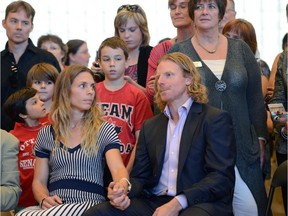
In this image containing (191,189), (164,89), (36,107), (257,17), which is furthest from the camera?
(257,17)

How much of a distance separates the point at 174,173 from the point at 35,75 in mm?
1458

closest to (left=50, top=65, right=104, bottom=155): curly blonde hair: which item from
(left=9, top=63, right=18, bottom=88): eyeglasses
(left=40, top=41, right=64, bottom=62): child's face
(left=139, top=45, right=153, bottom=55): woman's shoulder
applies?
(left=139, top=45, right=153, bottom=55): woman's shoulder

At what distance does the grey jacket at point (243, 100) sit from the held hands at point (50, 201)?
988mm

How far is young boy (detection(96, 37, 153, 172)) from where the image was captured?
12.5 feet

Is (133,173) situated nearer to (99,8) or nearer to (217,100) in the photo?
(217,100)

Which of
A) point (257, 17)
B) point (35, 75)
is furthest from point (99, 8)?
point (35, 75)

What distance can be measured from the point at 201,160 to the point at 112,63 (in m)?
0.97

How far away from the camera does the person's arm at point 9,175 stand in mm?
3357

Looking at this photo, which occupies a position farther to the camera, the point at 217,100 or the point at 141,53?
the point at 141,53

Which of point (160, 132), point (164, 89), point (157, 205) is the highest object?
point (164, 89)

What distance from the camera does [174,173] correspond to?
326 cm

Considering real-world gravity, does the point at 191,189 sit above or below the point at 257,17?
below

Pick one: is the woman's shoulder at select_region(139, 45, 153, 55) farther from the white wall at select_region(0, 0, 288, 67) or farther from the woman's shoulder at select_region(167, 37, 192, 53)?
the white wall at select_region(0, 0, 288, 67)

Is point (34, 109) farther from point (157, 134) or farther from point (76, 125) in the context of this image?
point (157, 134)
